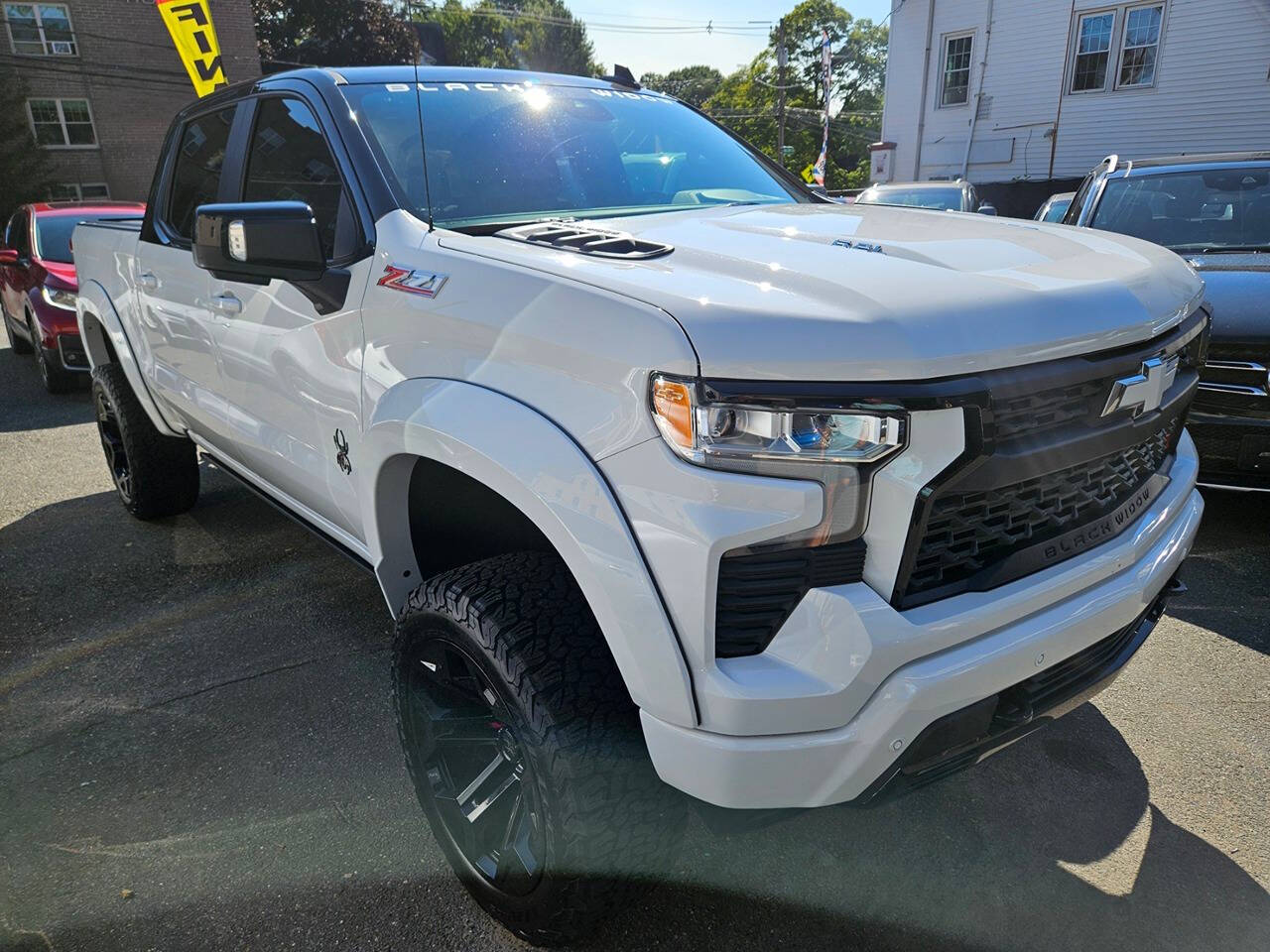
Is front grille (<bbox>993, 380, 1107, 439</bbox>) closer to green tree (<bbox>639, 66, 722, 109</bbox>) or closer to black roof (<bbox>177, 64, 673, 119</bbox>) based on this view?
black roof (<bbox>177, 64, 673, 119</bbox>)

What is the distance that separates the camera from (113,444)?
15.1 ft

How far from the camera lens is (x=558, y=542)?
1.60m

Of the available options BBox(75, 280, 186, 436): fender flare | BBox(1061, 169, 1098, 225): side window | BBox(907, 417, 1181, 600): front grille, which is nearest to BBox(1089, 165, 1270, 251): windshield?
BBox(1061, 169, 1098, 225): side window

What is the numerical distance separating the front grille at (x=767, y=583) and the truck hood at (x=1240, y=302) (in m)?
3.00

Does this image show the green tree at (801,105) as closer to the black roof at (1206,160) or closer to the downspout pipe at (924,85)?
the downspout pipe at (924,85)

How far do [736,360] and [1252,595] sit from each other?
307 centimetres

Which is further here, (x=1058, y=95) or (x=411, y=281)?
(x=1058, y=95)

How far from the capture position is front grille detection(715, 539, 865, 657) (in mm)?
1413

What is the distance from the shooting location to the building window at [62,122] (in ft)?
82.0

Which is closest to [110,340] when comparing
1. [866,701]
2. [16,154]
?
[866,701]

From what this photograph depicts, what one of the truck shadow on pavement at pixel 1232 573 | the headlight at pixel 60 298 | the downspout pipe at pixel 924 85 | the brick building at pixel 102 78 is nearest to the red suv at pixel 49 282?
the headlight at pixel 60 298

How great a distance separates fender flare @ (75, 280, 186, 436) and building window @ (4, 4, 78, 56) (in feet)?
87.7

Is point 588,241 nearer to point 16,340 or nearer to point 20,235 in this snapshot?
point 20,235

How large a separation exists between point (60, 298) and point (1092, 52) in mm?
17099
